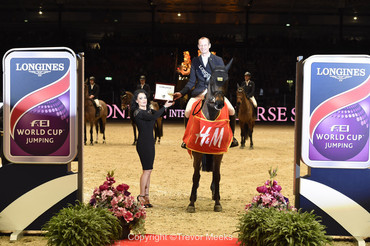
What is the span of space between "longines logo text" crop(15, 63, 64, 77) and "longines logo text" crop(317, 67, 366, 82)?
2765mm

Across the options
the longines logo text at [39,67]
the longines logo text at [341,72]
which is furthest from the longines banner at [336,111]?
the longines logo text at [39,67]

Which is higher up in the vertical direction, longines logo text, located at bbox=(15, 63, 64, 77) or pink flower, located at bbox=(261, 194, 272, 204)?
longines logo text, located at bbox=(15, 63, 64, 77)

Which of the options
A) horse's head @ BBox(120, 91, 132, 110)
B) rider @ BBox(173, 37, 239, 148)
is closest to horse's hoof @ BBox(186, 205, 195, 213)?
rider @ BBox(173, 37, 239, 148)

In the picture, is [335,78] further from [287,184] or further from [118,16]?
[118,16]

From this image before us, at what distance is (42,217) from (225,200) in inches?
118

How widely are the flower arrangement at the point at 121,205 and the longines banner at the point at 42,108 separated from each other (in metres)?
0.54

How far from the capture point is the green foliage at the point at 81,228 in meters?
4.59

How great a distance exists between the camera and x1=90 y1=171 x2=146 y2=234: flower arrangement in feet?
16.8

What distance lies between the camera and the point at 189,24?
91.5 feet

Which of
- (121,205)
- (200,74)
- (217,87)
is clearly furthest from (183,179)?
(121,205)

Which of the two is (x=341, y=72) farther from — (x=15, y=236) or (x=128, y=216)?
(x=15, y=236)

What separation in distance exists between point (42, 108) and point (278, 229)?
2.74 m

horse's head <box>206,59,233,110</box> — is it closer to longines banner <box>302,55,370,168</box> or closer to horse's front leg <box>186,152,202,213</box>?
horse's front leg <box>186,152,202,213</box>

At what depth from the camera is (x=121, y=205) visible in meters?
5.22
